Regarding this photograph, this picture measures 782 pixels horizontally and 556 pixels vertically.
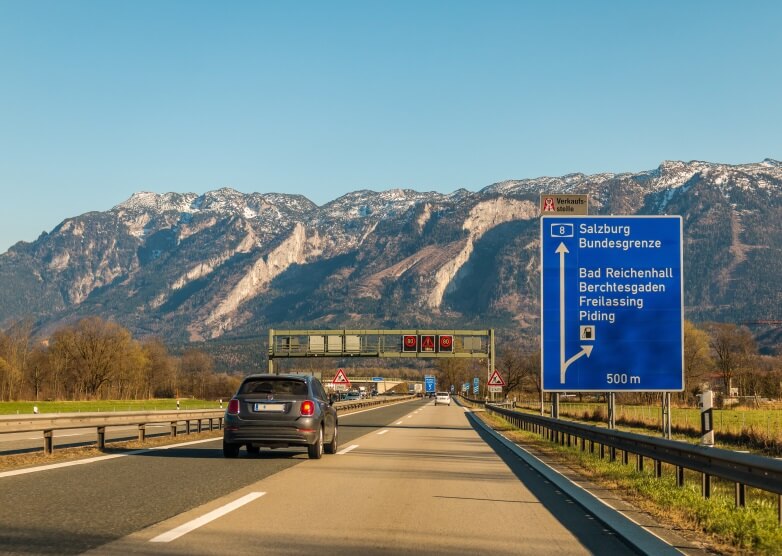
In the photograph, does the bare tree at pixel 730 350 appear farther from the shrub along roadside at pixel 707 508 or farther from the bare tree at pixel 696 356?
the shrub along roadside at pixel 707 508

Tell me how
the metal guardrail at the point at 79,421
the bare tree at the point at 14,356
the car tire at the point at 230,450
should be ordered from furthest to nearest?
the bare tree at the point at 14,356 → the car tire at the point at 230,450 → the metal guardrail at the point at 79,421

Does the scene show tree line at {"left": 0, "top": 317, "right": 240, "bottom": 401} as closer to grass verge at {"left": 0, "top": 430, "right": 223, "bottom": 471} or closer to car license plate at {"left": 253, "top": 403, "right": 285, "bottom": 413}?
grass verge at {"left": 0, "top": 430, "right": 223, "bottom": 471}

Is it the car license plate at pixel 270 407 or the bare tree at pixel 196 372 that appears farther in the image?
the bare tree at pixel 196 372

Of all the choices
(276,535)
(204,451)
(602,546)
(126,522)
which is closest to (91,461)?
(204,451)

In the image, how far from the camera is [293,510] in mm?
10742

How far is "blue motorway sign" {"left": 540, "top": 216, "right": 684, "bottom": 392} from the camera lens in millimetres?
22000

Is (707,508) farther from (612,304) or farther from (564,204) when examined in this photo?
(564,204)

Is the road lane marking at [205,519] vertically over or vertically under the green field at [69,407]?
over

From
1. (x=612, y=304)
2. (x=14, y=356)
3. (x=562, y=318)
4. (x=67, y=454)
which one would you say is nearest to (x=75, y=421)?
(x=67, y=454)

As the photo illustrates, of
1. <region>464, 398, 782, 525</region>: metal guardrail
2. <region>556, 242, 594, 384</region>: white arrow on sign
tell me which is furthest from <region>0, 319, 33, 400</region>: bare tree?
<region>464, 398, 782, 525</region>: metal guardrail

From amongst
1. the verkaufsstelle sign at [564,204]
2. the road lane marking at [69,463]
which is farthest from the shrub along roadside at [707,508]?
the verkaufsstelle sign at [564,204]

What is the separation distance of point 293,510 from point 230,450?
8.43 m

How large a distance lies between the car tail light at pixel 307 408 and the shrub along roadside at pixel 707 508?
208 inches

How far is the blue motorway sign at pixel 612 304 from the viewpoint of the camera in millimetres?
22000
